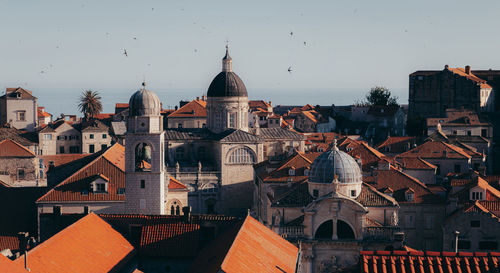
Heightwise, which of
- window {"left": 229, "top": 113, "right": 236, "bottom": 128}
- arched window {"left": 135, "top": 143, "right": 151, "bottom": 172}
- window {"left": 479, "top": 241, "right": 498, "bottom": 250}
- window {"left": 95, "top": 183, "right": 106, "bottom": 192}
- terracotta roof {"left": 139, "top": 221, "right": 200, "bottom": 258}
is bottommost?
window {"left": 479, "top": 241, "right": 498, "bottom": 250}

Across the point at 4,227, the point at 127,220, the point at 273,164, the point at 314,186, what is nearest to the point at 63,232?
the point at 127,220

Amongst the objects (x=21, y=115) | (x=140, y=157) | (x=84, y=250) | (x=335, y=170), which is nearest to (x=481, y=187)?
(x=335, y=170)

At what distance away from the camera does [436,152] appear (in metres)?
82.0

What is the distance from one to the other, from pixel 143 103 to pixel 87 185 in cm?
860

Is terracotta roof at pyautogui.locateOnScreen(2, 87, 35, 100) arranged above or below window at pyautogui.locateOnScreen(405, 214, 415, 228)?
above

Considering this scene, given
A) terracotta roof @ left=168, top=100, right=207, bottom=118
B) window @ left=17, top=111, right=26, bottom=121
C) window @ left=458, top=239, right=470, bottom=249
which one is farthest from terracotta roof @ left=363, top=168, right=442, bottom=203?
window @ left=17, top=111, right=26, bottom=121

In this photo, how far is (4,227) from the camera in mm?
50969

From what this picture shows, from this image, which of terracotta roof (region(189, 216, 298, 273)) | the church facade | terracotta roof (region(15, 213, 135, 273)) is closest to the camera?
terracotta roof (region(15, 213, 135, 273))

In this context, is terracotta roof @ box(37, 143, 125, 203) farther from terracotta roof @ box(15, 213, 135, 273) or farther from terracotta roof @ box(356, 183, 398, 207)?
terracotta roof @ box(356, 183, 398, 207)

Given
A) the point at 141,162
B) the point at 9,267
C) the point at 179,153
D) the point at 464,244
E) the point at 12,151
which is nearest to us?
the point at 9,267

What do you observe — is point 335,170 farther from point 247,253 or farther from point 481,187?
point 247,253

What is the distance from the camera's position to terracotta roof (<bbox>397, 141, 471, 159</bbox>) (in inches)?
3201

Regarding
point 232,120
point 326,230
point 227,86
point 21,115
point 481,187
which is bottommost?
point 326,230

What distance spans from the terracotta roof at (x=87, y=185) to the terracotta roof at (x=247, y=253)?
47.0ft
